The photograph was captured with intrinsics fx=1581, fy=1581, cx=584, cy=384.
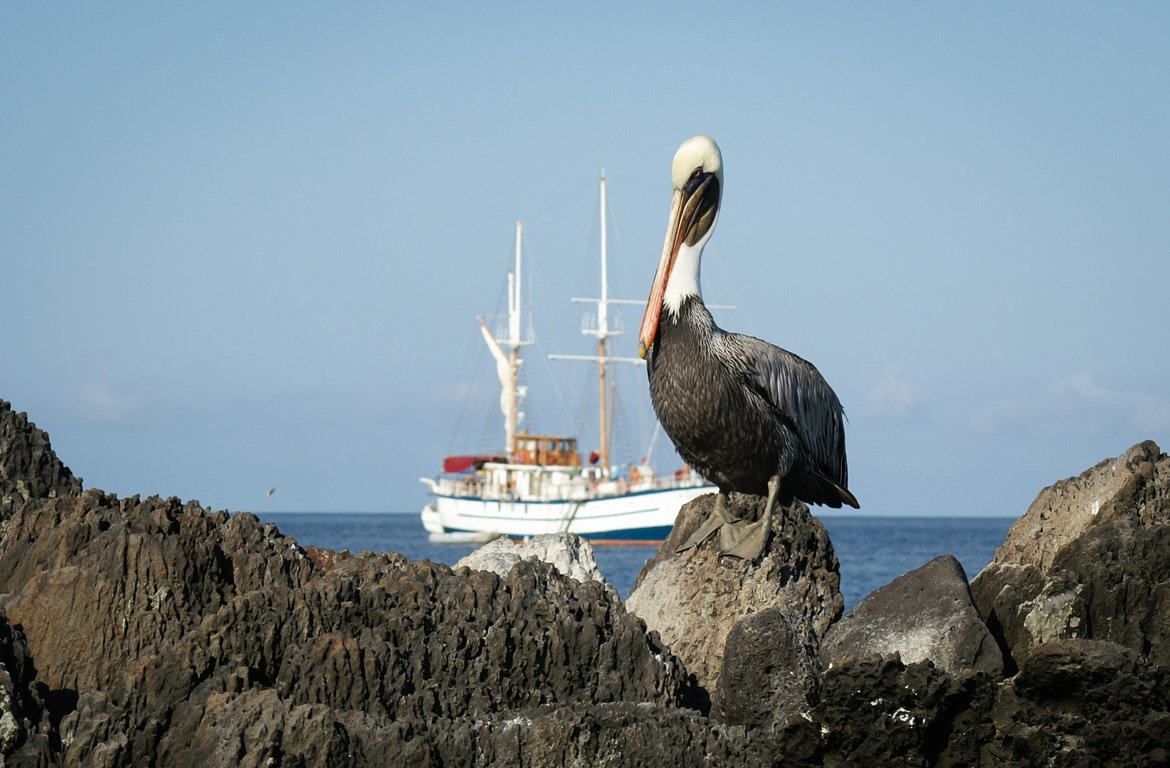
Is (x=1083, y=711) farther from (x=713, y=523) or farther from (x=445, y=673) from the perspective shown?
(x=713, y=523)

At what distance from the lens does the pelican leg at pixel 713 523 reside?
7410 millimetres

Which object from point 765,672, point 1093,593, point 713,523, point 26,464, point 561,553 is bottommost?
point 765,672

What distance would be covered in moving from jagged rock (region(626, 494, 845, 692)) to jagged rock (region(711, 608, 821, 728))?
3.01ft

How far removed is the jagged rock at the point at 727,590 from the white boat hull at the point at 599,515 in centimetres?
6050

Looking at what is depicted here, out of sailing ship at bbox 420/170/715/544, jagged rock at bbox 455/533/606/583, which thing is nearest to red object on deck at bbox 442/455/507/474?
sailing ship at bbox 420/170/715/544

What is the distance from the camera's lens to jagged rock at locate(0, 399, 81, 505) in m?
7.38

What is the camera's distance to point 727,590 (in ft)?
23.4

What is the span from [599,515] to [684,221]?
64.6 m

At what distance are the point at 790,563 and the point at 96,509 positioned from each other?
3059mm

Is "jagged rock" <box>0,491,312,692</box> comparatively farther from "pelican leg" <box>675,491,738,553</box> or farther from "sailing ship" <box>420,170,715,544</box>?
"sailing ship" <box>420,170,715,544</box>

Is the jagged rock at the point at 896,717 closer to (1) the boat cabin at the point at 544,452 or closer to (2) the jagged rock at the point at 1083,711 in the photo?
(2) the jagged rock at the point at 1083,711

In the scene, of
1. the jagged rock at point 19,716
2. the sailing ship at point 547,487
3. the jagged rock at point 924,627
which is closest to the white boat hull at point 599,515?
the sailing ship at point 547,487

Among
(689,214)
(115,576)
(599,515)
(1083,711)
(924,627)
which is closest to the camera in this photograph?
(1083,711)

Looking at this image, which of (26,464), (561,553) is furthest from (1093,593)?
(26,464)
